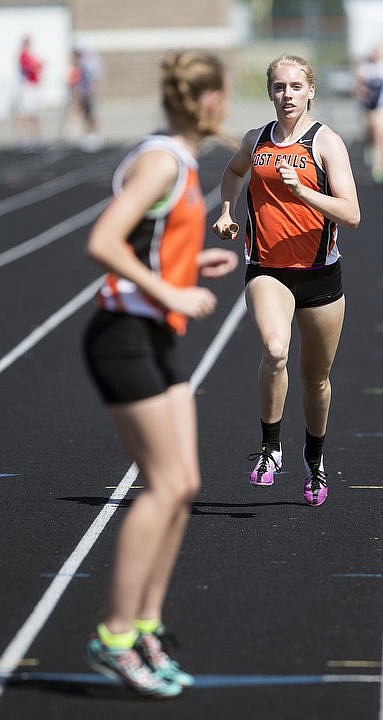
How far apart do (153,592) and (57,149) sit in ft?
92.4

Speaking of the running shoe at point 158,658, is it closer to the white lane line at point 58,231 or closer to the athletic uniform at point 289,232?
the athletic uniform at point 289,232

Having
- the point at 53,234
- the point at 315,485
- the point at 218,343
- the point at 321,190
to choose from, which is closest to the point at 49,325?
the point at 218,343

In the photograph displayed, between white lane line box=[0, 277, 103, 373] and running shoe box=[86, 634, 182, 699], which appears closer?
running shoe box=[86, 634, 182, 699]

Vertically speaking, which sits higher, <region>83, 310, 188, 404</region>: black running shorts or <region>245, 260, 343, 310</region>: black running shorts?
<region>245, 260, 343, 310</region>: black running shorts

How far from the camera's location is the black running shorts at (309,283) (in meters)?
6.45

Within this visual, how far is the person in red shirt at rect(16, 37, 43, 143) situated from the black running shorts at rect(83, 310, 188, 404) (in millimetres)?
29147

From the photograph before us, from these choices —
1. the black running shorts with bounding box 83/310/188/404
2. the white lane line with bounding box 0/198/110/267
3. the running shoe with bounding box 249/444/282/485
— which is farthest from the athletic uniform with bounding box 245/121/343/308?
the white lane line with bounding box 0/198/110/267

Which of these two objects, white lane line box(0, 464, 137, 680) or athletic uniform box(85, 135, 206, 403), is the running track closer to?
white lane line box(0, 464, 137, 680)

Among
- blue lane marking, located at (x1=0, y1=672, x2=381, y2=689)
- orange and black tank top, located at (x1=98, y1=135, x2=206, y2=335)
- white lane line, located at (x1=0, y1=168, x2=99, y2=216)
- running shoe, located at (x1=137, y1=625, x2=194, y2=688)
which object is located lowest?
blue lane marking, located at (x1=0, y1=672, x2=381, y2=689)

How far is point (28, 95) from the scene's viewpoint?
107 ft

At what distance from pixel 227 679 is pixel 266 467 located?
89.8 inches

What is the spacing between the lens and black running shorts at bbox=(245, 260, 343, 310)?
645 centimetres

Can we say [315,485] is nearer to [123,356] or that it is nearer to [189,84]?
[123,356]

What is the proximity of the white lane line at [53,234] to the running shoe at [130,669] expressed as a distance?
1195 centimetres
